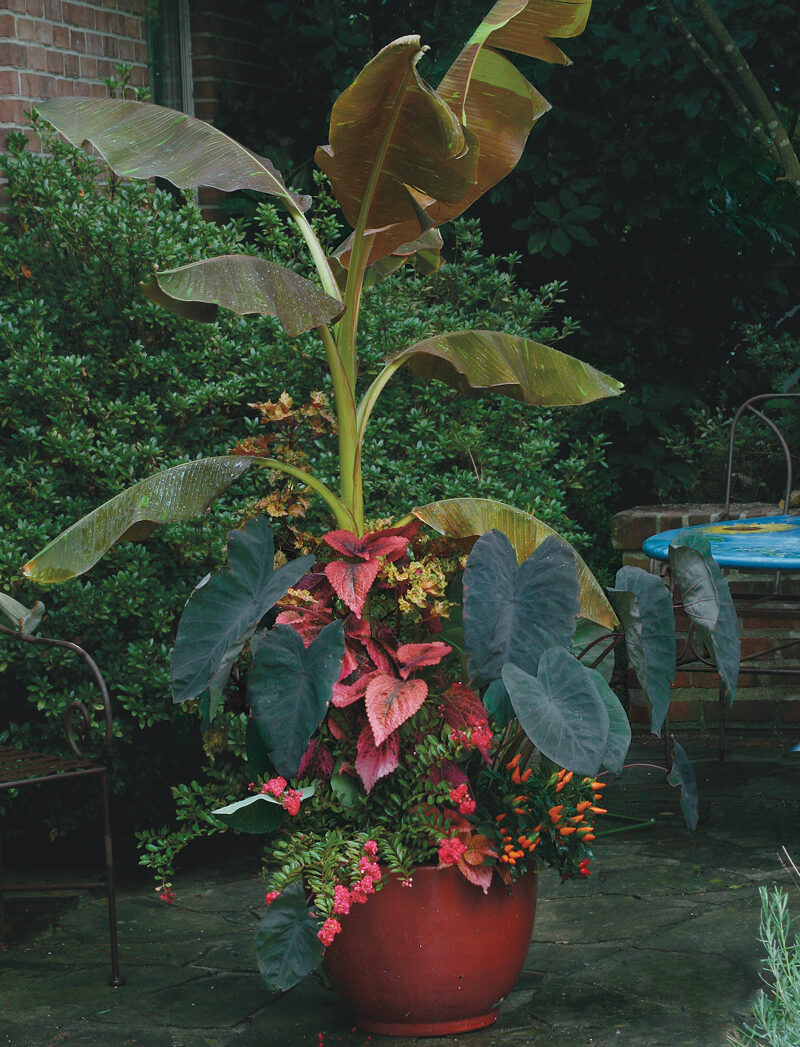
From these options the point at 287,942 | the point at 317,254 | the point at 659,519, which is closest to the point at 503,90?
the point at 317,254

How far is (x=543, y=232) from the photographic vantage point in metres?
6.30

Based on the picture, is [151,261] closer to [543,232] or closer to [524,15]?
[524,15]

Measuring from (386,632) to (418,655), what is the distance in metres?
0.13

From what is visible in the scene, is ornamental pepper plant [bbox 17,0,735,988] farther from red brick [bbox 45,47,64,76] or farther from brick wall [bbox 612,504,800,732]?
brick wall [bbox 612,504,800,732]

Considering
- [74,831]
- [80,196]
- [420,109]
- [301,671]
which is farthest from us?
[74,831]

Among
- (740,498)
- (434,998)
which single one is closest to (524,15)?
(434,998)

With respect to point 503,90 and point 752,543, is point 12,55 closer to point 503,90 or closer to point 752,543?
point 503,90

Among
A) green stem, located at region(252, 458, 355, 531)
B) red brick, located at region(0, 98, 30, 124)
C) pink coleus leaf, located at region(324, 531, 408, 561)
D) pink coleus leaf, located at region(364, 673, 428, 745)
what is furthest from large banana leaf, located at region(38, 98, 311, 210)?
pink coleus leaf, located at region(364, 673, 428, 745)

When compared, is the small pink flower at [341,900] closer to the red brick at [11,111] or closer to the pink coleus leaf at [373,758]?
the pink coleus leaf at [373,758]

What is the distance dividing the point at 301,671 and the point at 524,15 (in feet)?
6.01

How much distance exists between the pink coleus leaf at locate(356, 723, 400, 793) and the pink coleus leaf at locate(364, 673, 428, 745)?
45mm

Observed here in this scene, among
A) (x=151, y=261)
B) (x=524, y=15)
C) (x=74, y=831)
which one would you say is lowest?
(x=74, y=831)

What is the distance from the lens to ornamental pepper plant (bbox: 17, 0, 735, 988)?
2.81 m

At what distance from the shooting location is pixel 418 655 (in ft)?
9.70
